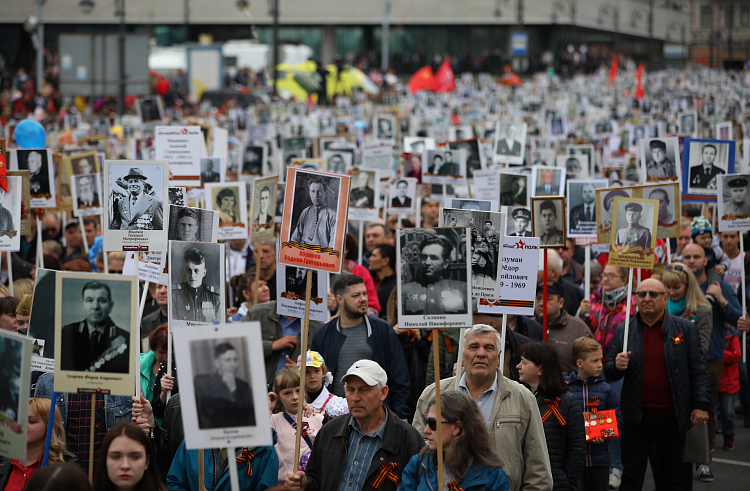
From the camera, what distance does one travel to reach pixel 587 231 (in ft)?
28.7

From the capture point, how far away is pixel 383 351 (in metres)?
6.18

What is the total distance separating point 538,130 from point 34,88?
64.2 feet

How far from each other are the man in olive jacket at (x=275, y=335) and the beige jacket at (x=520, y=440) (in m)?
1.96

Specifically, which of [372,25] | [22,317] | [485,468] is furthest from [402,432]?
[372,25]

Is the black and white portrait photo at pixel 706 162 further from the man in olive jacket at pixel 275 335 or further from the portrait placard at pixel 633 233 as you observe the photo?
the man in olive jacket at pixel 275 335

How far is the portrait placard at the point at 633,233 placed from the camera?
6832mm

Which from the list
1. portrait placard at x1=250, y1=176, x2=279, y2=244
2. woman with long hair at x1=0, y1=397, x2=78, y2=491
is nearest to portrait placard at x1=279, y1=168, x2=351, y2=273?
woman with long hair at x1=0, y1=397, x2=78, y2=491

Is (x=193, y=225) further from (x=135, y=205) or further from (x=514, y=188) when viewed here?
(x=514, y=188)

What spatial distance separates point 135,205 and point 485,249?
2161mm

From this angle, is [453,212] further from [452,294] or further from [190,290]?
[190,290]

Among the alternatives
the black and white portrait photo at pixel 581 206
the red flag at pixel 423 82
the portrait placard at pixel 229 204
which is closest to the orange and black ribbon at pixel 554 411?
the black and white portrait photo at pixel 581 206

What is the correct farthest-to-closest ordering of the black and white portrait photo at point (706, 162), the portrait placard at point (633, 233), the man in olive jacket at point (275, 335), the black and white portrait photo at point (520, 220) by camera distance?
1. the black and white portrait photo at point (706, 162)
2. the black and white portrait photo at point (520, 220)
3. the portrait placard at point (633, 233)
4. the man in olive jacket at point (275, 335)

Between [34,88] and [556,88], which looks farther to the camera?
[556,88]

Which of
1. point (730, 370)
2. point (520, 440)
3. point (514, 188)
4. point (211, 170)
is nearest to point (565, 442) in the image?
point (520, 440)
